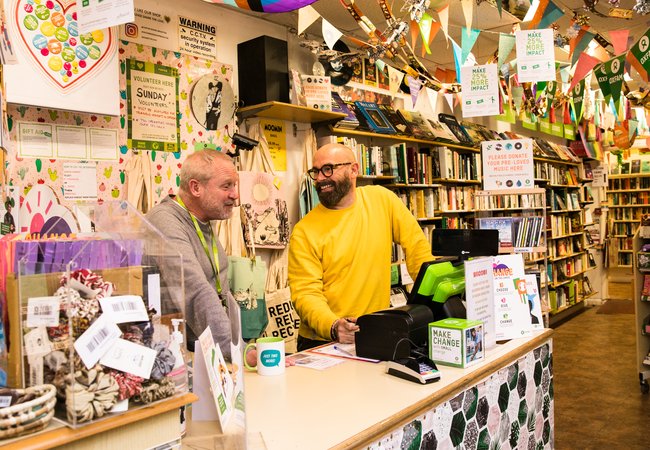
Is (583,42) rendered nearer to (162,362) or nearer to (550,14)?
(550,14)

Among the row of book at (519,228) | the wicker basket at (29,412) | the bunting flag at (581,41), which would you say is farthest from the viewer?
the row of book at (519,228)

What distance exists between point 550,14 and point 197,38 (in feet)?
8.23

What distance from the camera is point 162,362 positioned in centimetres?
110

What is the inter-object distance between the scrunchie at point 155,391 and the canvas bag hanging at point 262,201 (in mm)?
3119

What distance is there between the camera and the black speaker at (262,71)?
4.19 m

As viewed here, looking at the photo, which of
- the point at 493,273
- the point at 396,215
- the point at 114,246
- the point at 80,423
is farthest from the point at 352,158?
the point at 80,423

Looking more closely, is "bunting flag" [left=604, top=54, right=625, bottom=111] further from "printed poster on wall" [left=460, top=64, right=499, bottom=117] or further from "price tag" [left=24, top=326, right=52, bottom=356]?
"price tag" [left=24, top=326, right=52, bottom=356]

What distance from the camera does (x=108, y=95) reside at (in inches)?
129

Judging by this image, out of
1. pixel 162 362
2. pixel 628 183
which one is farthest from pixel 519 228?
pixel 628 183

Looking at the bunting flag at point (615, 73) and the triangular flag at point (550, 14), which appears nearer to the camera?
the triangular flag at point (550, 14)

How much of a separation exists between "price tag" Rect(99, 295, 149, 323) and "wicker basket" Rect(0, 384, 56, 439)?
0.51 feet

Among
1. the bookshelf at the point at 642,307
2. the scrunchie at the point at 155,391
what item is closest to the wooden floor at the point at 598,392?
the bookshelf at the point at 642,307

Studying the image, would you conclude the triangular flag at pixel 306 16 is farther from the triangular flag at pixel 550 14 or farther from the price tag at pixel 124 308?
the price tag at pixel 124 308

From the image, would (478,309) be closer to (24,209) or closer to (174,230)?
(174,230)
